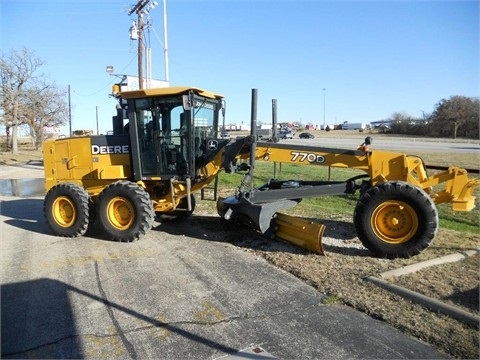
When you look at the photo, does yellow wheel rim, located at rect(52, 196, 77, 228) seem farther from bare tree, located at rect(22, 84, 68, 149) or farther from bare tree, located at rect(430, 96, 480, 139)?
bare tree, located at rect(430, 96, 480, 139)

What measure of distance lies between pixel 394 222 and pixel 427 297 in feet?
5.36

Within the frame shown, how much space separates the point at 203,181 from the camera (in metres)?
7.75

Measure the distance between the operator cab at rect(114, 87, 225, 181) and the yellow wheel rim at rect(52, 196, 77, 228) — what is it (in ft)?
4.79

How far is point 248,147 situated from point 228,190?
5753 mm

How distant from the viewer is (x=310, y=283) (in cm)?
516

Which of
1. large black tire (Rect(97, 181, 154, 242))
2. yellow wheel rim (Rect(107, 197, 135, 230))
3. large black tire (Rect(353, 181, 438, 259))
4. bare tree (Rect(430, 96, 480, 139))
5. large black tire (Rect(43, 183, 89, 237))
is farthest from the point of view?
bare tree (Rect(430, 96, 480, 139))

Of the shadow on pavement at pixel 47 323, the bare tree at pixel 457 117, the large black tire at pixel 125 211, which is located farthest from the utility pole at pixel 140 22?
the bare tree at pixel 457 117

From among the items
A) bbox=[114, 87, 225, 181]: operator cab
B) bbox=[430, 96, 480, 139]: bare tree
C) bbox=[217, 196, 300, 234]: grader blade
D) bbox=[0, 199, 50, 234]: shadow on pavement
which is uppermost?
bbox=[430, 96, 480, 139]: bare tree

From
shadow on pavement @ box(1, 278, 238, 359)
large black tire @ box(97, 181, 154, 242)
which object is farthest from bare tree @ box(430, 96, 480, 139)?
shadow on pavement @ box(1, 278, 238, 359)

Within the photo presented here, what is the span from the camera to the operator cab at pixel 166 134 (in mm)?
7473

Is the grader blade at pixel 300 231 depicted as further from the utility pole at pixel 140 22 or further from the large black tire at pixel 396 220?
the utility pole at pixel 140 22

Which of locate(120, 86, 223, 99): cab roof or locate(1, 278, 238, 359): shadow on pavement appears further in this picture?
locate(120, 86, 223, 99): cab roof

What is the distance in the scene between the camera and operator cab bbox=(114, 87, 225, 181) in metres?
7.47

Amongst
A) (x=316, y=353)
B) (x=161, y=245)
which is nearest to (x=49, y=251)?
(x=161, y=245)
